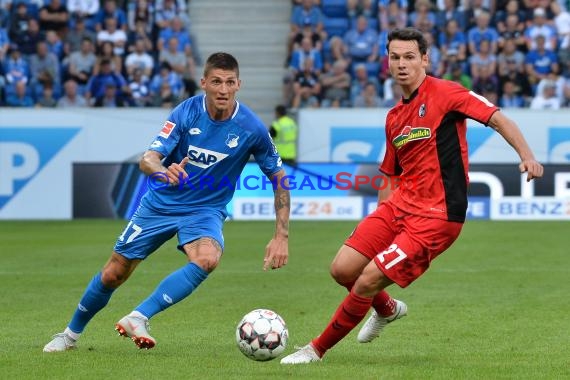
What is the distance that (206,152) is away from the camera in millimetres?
8625

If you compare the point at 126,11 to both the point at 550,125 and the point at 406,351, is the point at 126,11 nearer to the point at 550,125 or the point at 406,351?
the point at 550,125

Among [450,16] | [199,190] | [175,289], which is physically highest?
[450,16]

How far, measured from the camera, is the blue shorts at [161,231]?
852 cm

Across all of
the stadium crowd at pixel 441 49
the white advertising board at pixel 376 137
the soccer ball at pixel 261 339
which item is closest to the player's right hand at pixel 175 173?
the soccer ball at pixel 261 339

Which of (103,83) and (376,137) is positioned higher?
(103,83)

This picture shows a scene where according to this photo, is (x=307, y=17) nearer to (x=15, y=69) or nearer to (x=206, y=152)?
(x=15, y=69)

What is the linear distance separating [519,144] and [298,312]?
3888 millimetres

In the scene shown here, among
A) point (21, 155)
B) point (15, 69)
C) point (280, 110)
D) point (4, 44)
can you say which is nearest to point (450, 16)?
point (280, 110)

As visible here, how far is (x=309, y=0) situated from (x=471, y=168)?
724 cm

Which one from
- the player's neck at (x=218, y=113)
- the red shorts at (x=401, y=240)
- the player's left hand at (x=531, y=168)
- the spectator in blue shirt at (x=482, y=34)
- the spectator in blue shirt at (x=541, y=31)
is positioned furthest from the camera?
the spectator in blue shirt at (x=482, y=34)

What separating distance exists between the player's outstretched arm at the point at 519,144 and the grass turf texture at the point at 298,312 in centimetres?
130

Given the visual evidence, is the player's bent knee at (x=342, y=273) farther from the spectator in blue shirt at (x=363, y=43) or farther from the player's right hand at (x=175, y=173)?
the spectator in blue shirt at (x=363, y=43)

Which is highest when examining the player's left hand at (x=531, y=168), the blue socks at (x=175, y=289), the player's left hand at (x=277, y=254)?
the player's left hand at (x=531, y=168)

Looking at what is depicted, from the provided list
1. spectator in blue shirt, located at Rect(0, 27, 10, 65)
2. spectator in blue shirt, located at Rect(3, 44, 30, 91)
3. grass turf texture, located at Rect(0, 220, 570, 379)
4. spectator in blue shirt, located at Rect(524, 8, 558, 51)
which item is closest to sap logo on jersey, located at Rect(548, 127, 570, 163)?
spectator in blue shirt, located at Rect(524, 8, 558, 51)
